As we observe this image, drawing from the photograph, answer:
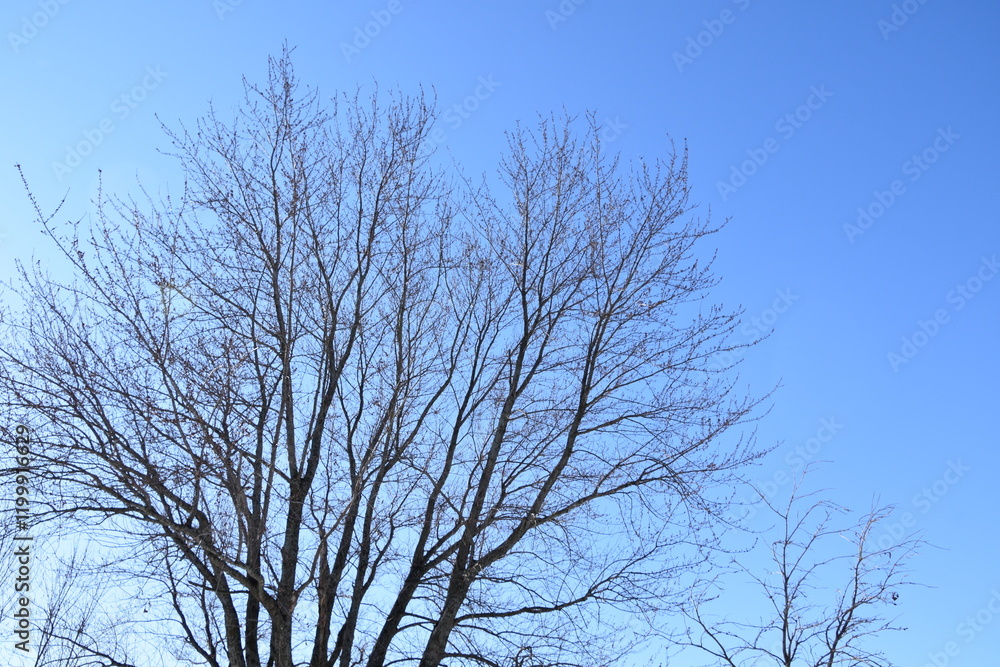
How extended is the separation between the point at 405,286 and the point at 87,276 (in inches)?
137

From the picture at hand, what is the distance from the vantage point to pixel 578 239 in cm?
1079

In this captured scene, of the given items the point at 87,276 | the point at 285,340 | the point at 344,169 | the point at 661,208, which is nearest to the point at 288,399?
the point at 285,340

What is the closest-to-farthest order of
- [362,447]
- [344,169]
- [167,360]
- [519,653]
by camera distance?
[167,360] < [519,653] < [362,447] < [344,169]

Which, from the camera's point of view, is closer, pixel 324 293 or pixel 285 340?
pixel 285 340

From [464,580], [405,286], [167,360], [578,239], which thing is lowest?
[464,580]

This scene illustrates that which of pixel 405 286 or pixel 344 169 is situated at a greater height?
pixel 344 169

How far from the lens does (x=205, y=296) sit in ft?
30.8

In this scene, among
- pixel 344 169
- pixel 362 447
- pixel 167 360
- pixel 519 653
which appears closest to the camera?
pixel 167 360

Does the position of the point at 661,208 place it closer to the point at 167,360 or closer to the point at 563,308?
the point at 563,308

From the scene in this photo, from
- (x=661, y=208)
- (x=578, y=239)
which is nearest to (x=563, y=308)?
(x=578, y=239)

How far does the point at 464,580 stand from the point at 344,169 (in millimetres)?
4961

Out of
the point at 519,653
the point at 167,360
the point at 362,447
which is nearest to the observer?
the point at 167,360

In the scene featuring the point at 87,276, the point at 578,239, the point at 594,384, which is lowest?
the point at 87,276

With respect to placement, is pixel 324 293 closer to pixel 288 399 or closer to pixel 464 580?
pixel 288 399
